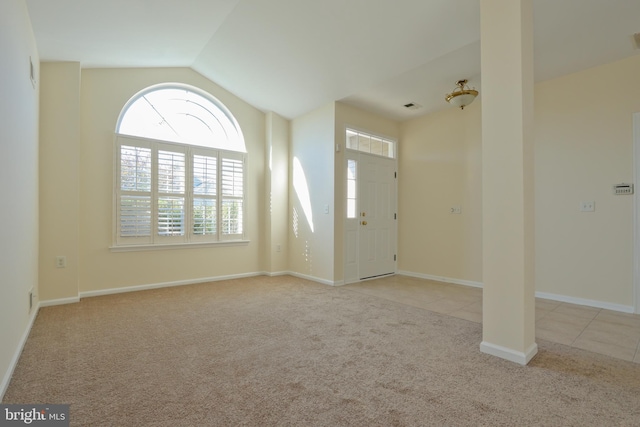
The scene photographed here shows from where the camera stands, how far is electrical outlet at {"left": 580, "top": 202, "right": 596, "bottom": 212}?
3.75 meters

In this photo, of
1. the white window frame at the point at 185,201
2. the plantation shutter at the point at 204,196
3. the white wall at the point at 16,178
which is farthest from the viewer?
the plantation shutter at the point at 204,196

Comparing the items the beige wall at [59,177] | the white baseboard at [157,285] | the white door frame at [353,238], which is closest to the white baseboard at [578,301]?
→ the white door frame at [353,238]

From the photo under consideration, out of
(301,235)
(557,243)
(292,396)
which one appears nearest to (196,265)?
(301,235)

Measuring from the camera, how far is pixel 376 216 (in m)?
5.48

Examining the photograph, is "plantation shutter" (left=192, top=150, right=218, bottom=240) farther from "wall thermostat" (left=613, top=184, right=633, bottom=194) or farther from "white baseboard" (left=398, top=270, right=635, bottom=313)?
"wall thermostat" (left=613, top=184, right=633, bottom=194)

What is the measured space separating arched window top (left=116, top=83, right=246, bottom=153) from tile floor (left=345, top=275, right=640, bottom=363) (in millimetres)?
3347

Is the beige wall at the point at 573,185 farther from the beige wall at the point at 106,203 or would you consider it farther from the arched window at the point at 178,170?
the beige wall at the point at 106,203

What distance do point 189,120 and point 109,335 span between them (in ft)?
11.4

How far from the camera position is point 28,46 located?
287 cm

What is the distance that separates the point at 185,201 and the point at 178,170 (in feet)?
1.60

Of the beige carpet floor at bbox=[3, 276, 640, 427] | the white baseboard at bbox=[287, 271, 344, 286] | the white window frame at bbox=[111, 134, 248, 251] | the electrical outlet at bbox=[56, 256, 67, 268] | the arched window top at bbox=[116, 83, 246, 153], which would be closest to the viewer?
the beige carpet floor at bbox=[3, 276, 640, 427]

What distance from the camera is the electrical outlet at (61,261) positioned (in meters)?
3.70

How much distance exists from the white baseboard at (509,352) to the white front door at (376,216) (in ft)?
9.33

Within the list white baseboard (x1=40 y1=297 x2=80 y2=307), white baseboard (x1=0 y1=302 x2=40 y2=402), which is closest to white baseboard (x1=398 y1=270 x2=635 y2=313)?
white baseboard (x1=0 y1=302 x2=40 y2=402)
